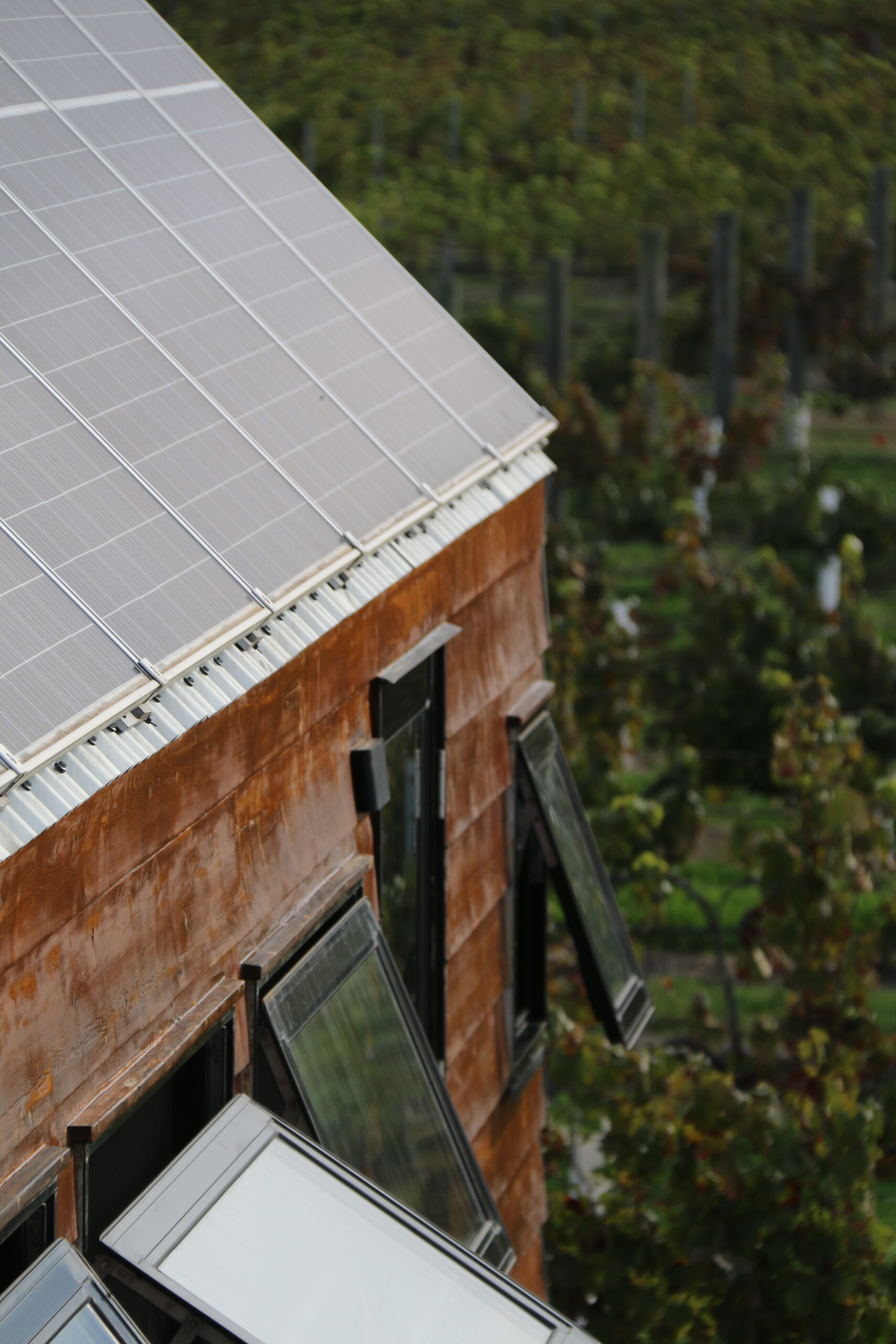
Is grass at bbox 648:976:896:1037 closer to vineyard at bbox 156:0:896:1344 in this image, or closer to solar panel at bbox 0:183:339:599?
vineyard at bbox 156:0:896:1344

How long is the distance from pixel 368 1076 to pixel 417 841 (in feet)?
3.16

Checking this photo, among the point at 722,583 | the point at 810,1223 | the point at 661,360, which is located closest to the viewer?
the point at 810,1223

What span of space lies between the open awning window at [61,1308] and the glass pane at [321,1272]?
0.87ft

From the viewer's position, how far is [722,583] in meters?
12.3

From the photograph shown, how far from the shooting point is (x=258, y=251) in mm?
5000

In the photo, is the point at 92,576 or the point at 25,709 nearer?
the point at 25,709

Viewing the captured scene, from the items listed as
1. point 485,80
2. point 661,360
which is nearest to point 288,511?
point 661,360

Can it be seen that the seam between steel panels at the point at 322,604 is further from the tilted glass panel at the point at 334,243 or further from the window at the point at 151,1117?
the window at the point at 151,1117

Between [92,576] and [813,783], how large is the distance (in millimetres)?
5902

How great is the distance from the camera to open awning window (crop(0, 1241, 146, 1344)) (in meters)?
2.80

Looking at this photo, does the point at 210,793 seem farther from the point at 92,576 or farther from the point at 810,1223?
the point at 810,1223

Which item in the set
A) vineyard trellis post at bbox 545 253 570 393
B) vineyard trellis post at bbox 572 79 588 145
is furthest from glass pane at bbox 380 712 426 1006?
vineyard trellis post at bbox 572 79 588 145

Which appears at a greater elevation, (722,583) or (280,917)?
(722,583)

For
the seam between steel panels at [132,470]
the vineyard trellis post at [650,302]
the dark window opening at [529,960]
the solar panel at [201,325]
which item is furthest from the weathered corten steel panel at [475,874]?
the vineyard trellis post at [650,302]
